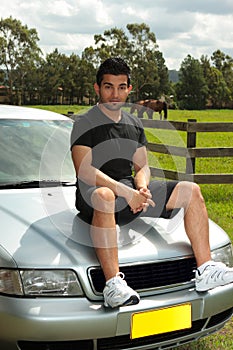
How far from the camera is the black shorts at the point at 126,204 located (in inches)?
135

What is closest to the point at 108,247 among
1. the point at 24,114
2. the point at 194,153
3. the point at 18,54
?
the point at 24,114

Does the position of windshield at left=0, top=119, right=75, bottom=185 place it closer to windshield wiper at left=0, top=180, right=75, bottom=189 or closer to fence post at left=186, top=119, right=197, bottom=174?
windshield wiper at left=0, top=180, right=75, bottom=189

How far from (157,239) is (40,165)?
1.41m

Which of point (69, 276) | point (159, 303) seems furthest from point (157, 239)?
point (69, 276)

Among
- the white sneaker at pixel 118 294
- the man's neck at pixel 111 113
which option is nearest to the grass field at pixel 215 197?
the man's neck at pixel 111 113

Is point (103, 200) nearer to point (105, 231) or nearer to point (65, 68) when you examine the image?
point (105, 231)

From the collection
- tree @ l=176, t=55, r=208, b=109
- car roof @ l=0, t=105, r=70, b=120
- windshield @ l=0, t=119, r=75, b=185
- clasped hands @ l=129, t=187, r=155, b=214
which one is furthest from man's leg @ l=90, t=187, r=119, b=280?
tree @ l=176, t=55, r=208, b=109

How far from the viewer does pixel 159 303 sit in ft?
9.75

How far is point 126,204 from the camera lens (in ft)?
11.5

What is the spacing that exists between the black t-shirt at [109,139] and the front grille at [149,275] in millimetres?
848

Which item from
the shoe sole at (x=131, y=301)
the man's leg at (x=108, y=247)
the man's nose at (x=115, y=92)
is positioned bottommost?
the shoe sole at (x=131, y=301)

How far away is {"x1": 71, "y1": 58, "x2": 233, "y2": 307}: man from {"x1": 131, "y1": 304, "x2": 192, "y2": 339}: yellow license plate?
0.11 metres

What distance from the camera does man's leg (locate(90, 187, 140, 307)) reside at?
2845 millimetres

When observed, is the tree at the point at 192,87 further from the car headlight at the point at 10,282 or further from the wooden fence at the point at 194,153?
the car headlight at the point at 10,282
